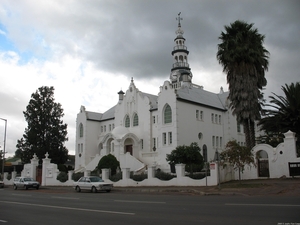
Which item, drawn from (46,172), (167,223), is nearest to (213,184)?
(167,223)

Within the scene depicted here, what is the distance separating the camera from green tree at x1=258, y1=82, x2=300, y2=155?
30.0 m

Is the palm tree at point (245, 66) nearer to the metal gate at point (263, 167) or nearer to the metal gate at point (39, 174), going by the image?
the metal gate at point (263, 167)

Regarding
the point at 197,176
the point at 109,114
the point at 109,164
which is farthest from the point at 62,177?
the point at 109,114

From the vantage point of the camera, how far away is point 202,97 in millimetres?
46938

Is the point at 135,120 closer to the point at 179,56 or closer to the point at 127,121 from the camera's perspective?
the point at 127,121

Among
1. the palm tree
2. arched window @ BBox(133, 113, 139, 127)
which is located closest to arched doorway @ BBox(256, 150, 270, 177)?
the palm tree

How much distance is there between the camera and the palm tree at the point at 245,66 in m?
31.1

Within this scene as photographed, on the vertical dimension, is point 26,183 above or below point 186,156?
below

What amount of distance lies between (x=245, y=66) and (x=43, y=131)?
109 ft

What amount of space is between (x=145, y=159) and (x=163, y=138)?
4164 millimetres

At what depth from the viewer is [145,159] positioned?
43.2m

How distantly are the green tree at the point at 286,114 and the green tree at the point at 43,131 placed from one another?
32221 millimetres

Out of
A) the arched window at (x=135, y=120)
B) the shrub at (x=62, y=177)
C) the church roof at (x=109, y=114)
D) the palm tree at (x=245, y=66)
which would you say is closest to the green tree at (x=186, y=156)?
the palm tree at (x=245, y=66)

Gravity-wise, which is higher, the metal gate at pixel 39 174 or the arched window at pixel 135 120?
the arched window at pixel 135 120
